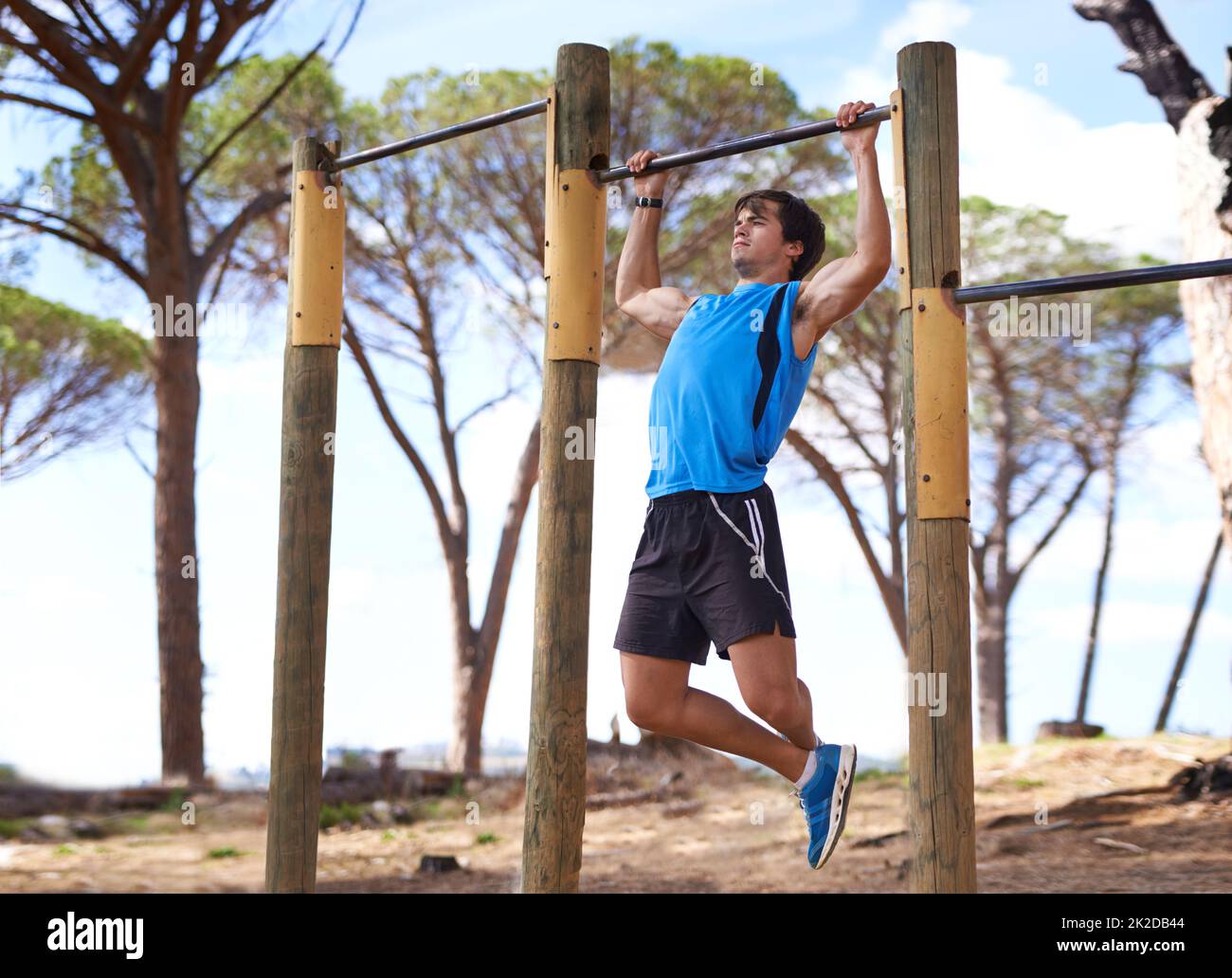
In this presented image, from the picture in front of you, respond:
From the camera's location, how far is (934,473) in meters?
3.15

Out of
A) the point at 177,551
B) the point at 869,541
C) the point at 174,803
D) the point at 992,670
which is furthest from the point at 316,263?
the point at 992,670

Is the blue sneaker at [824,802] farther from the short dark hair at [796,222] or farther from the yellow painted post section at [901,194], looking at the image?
the short dark hair at [796,222]

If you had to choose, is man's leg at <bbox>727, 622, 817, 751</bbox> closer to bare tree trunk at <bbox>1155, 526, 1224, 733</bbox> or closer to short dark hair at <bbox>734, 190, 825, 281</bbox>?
short dark hair at <bbox>734, 190, 825, 281</bbox>

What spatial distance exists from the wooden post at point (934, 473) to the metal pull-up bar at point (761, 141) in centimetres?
7

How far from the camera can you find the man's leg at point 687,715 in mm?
3293

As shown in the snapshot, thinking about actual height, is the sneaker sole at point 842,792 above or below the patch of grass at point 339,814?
above

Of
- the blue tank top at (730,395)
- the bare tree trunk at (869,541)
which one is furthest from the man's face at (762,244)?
the bare tree trunk at (869,541)

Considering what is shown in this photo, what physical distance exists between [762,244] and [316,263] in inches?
65.6

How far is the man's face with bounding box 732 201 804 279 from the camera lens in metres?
3.47

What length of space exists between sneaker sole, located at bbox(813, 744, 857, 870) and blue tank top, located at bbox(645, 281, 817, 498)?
0.78 metres

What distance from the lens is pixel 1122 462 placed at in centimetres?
1312

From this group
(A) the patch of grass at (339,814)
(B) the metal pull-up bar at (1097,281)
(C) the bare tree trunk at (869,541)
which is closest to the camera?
(B) the metal pull-up bar at (1097,281)
